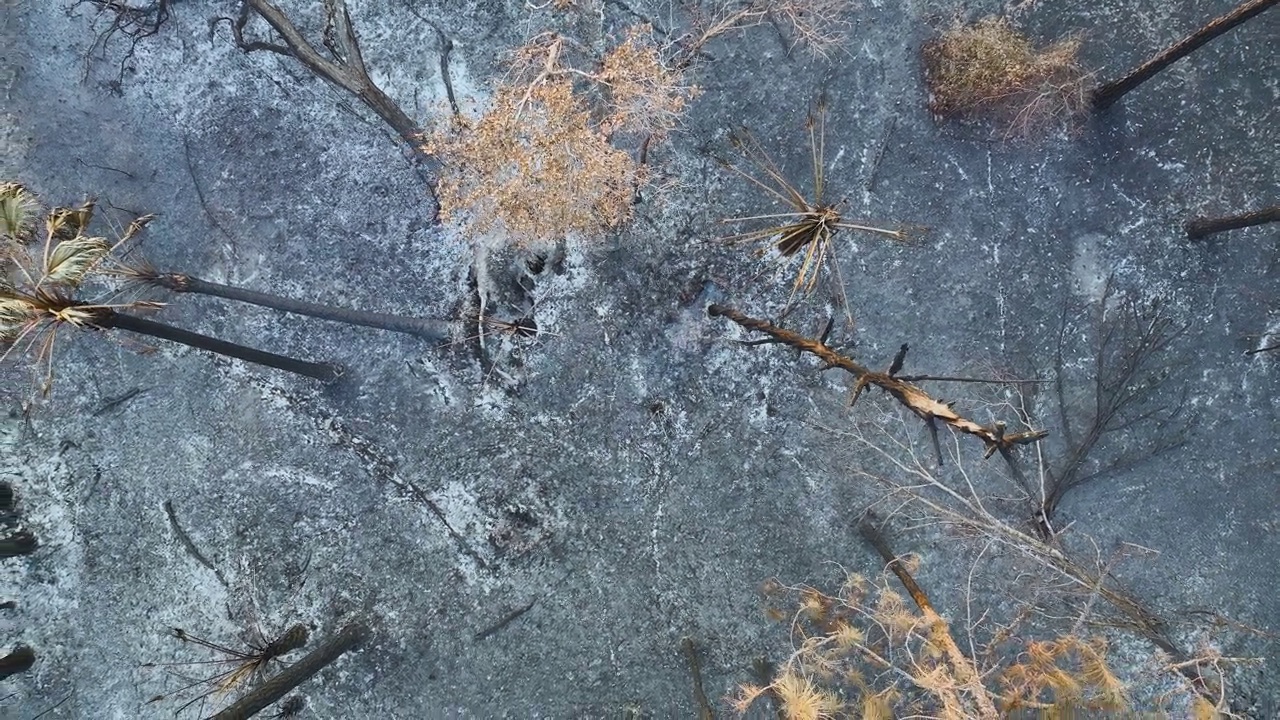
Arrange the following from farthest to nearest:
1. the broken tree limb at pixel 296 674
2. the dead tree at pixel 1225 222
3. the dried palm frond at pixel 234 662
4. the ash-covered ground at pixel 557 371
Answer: the ash-covered ground at pixel 557 371, the dried palm frond at pixel 234 662, the dead tree at pixel 1225 222, the broken tree limb at pixel 296 674

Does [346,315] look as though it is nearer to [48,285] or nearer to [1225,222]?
[48,285]

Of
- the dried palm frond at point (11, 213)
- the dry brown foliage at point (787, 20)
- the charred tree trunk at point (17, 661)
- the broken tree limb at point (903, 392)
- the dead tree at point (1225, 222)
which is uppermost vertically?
the dried palm frond at point (11, 213)

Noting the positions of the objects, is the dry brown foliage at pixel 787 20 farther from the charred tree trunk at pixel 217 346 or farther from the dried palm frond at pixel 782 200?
the charred tree trunk at pixel 217 346

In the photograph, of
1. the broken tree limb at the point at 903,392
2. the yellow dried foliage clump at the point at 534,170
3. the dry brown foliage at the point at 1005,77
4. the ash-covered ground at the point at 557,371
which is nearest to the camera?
the broken tree limb at the point at 903,392

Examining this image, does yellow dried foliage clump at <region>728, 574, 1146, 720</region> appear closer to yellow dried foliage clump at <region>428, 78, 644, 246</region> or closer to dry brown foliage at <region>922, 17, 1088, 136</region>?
yellow dried foliage clump at <region>428, 78, 644, 246</region>

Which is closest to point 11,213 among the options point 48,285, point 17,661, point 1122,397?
point 48,285

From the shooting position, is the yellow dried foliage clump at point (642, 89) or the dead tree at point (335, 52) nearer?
the yellow dried foliage clump at point (642, 89)

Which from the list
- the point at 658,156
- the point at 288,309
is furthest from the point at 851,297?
the point at 288,309

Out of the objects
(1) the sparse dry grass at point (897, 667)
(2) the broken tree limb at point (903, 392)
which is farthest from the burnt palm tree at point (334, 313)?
(1) the sparse dry grass at point (897, 667)
